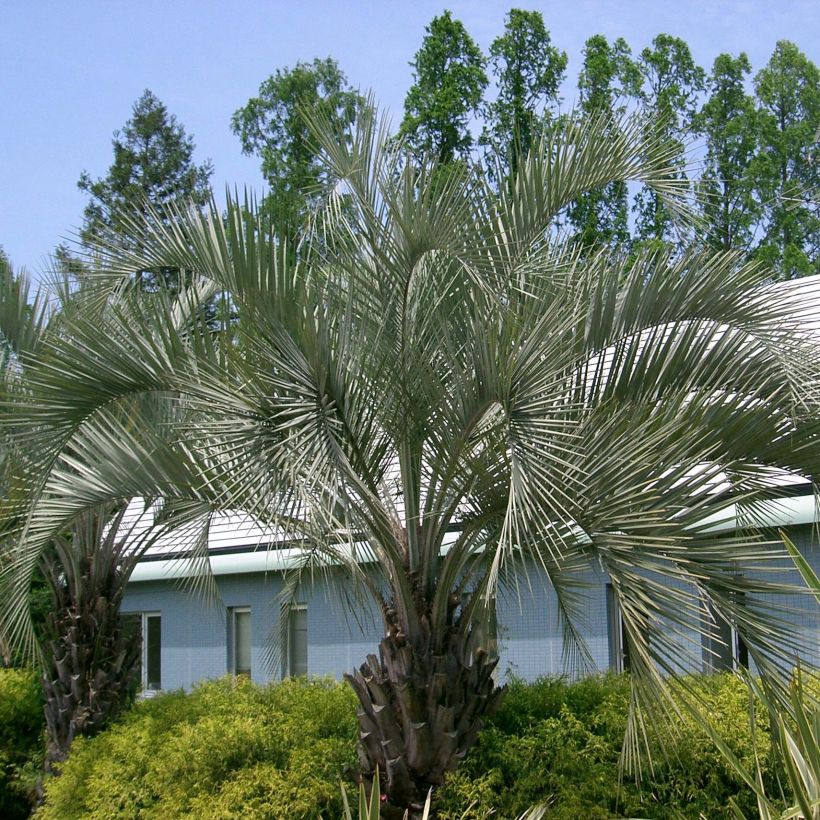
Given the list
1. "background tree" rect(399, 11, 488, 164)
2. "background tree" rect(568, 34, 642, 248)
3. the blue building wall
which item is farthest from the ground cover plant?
"background tree" rect(399, 11, 488, 164)

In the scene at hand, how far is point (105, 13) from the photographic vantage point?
12586mm

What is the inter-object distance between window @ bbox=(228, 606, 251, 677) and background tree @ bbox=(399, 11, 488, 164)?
16.3m

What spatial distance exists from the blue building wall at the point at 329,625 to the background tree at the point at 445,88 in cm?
1619

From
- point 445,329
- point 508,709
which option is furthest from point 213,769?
point 445,329

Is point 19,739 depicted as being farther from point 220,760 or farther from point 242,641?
point 220,760

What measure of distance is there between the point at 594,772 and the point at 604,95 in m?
25.2

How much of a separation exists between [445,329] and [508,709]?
12.2ft

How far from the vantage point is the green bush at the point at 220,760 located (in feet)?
29.2

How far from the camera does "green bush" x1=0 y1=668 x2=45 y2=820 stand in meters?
12.4

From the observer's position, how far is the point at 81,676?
37.0 ft

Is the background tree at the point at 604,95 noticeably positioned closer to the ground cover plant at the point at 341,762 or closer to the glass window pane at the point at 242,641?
the glass window pane at the point at 242,641

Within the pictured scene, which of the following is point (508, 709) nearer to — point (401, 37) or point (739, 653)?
point (739, 653)

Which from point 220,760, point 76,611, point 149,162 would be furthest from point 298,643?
point 149,162

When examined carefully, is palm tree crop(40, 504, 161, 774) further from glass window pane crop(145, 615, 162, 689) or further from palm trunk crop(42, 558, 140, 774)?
glass window pane crop(145, 615, 162, 689)
